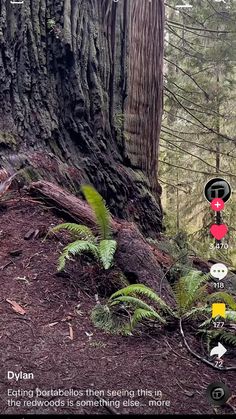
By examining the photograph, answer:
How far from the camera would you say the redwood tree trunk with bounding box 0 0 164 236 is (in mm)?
3053

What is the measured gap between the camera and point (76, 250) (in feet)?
7.05

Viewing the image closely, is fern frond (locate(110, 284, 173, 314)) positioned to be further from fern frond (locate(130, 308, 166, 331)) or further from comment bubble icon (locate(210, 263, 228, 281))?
comment bubble icon (locate(210, 263, 228, 281))

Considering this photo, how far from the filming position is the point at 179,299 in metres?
2.08

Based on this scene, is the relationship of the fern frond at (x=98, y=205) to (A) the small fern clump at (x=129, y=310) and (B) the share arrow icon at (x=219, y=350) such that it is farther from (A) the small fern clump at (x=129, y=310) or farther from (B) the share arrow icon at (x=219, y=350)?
(B) the share arrow icon at (x=219, y=350)

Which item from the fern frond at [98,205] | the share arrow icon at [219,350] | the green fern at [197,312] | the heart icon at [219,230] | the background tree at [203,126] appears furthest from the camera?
the background tree at [203,126]

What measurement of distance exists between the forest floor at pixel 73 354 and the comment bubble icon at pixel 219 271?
12.2 inches

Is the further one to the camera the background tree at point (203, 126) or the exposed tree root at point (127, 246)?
the background tree at point (203, 126)

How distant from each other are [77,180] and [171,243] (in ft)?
2.61

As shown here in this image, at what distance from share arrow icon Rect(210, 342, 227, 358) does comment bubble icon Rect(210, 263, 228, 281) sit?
0.93 feet

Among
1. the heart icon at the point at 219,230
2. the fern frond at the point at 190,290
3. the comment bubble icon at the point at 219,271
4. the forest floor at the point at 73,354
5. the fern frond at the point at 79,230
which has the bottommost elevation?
the forest floor at the point at 73,354

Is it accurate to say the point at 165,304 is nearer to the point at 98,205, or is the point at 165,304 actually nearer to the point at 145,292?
the point at 145,292

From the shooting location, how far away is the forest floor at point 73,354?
1520 millimetres

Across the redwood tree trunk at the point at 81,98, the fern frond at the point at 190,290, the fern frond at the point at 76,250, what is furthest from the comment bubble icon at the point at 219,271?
the redwood tree trunk at the point at 81,98

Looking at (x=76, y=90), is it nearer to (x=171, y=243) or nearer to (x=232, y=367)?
(x=171, y=243)
